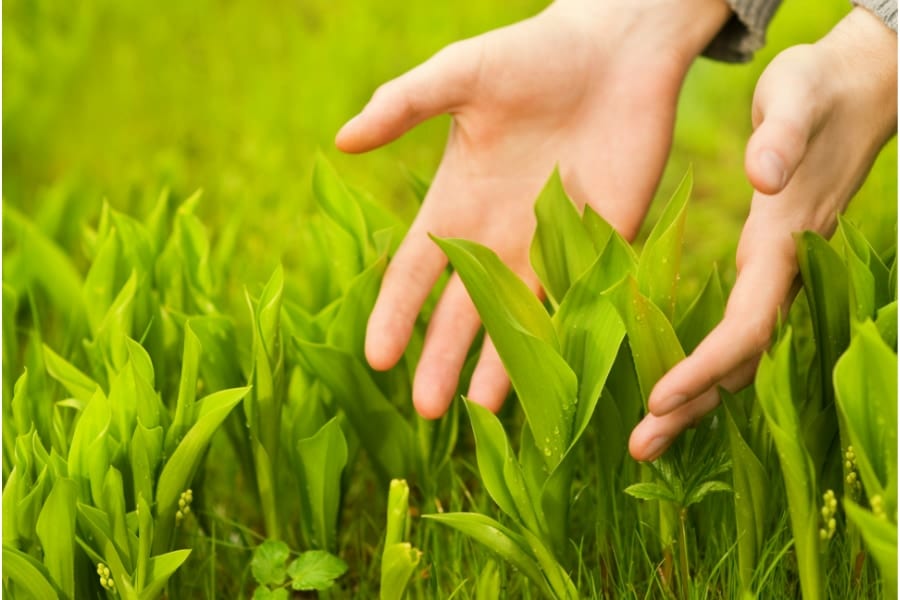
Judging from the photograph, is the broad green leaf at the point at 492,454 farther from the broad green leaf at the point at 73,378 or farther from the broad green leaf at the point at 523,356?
the broad green leaf at the point at 73,378

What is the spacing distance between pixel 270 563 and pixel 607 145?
0.75 meters

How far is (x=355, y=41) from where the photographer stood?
2822mm

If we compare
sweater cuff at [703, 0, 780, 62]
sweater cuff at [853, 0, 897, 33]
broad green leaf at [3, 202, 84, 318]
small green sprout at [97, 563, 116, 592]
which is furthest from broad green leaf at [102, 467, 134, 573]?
sweater cuff at [703, 0, 780, 62]

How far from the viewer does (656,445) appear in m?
1.06

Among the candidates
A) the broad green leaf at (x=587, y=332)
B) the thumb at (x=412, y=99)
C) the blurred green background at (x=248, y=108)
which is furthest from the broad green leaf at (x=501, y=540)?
the blurred green background at (x=248, y=108)

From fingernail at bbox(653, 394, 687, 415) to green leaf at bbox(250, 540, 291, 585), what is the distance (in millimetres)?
465

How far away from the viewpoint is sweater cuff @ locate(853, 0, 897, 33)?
118 centimetres

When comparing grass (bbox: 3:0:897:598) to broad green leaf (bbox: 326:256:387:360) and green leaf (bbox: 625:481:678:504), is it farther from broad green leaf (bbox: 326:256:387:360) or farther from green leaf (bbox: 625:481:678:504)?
green leaf (bbox: 625:481:678:504)

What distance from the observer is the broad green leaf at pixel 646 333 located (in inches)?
40.1

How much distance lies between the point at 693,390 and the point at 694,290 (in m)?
0.94

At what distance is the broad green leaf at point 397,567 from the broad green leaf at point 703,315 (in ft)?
1.31

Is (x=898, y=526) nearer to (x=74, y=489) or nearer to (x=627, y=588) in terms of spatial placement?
(x=627, y=588)

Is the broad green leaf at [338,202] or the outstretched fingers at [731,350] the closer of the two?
the outstretched fingers at [731,350]

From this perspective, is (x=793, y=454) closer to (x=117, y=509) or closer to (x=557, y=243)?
(x=557, y=243)
